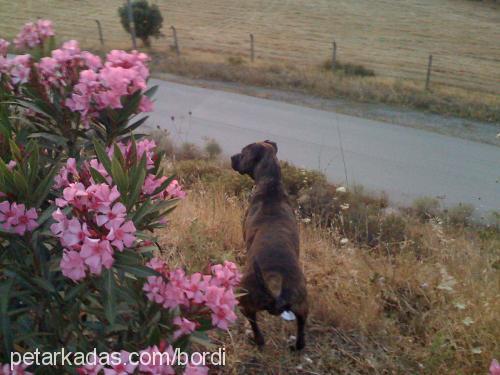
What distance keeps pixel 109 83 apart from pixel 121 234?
2.83ft

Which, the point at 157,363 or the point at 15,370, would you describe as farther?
the point at 15,370

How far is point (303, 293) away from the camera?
12.0 feet

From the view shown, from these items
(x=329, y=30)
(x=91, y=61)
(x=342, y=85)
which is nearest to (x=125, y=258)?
(x=91, y=61)

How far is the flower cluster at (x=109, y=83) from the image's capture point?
2.41m

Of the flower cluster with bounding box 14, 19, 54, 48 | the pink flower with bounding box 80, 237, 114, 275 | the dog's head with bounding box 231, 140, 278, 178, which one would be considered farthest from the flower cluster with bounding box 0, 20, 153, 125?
the dog's head with bounding box 231, 140, 278, 178

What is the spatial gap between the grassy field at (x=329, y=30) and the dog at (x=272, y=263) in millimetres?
17116

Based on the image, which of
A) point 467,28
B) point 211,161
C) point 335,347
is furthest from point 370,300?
point 467,28

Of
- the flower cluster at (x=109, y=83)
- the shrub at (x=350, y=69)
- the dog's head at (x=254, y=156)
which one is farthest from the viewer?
the shrub at (x=350, y=69)

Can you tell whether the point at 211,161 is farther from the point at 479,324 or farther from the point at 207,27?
the point at 207,27

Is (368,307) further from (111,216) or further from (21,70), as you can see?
(21,70)

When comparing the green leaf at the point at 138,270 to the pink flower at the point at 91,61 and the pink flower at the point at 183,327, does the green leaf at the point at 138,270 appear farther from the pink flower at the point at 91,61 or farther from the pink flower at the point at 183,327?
the pink flower at the point at 91,61

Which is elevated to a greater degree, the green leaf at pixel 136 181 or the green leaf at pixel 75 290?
the green leaf at pixel 136 181

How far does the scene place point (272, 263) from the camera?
3.71 m

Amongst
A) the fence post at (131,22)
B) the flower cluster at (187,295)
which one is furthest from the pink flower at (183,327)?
the fence post at (131,22)
